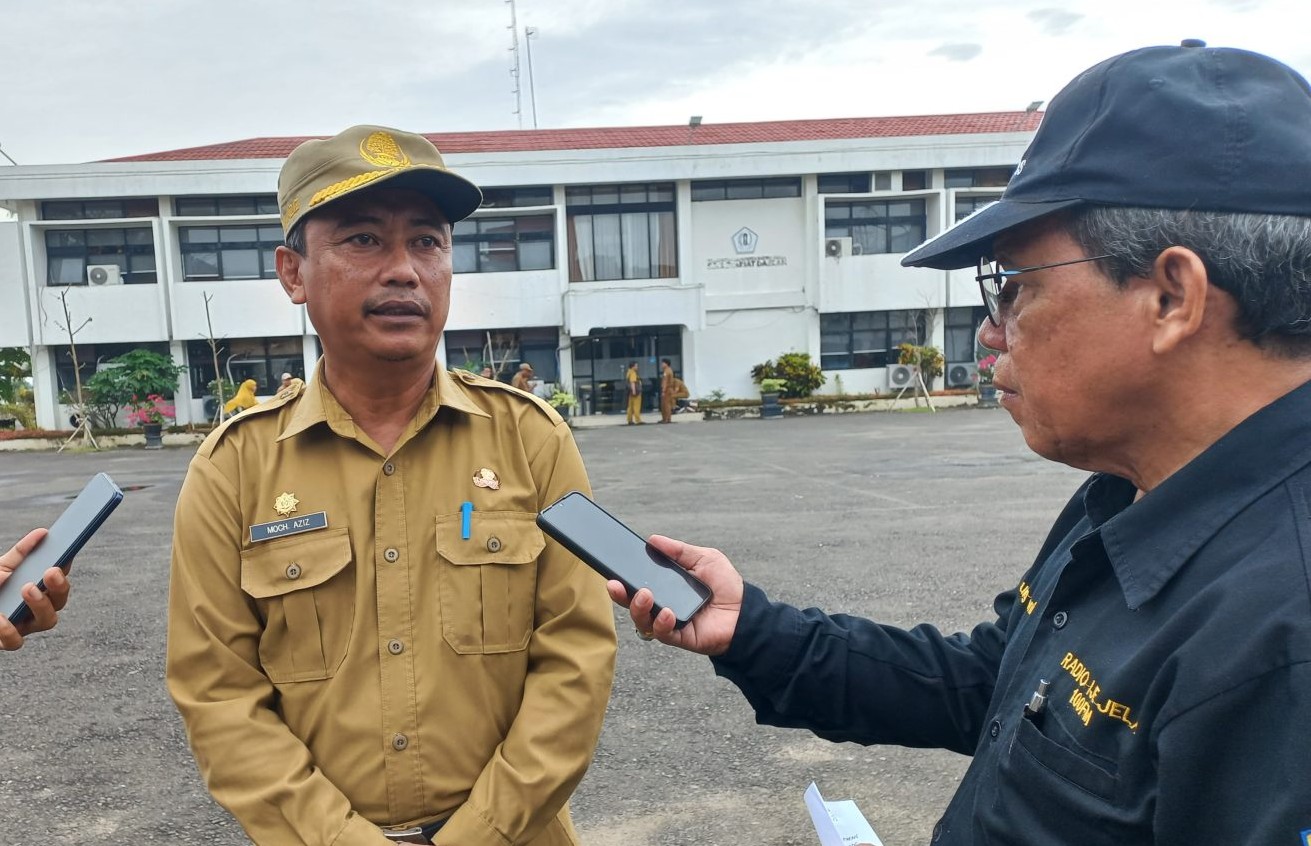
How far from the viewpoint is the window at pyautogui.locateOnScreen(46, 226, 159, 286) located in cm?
2605

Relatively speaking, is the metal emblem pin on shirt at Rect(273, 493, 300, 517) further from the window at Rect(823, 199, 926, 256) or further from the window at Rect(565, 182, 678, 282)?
the window at Rect(823, 199, 926, 256)

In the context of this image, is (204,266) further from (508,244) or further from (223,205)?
(508,244)

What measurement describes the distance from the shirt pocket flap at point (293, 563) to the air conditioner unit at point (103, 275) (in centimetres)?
2793

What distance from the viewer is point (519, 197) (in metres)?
26.9

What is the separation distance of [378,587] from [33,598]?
722mm

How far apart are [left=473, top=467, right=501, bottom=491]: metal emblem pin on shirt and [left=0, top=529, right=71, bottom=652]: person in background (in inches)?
34.1

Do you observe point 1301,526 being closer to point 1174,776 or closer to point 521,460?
point 1174,776

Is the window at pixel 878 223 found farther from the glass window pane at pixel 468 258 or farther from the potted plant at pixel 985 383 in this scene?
the glass window pane at pixel 468 258

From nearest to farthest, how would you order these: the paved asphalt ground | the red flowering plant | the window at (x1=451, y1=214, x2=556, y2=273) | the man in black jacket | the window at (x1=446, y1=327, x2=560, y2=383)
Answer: the man in black jacket
the paved asphalt ground
the red flowering plant
the window at (x1=446, y1=327, x2=560, y2=383)
the window at (x1=451, y1=214, x2=556, y2=273)

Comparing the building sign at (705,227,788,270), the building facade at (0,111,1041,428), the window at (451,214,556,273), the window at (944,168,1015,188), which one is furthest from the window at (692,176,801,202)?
the window at (944,168,1015,188)

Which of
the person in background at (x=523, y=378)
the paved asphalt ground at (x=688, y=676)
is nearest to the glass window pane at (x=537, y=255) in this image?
the person in background at (x=523, y=378)

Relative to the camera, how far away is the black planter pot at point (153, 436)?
70.9ft

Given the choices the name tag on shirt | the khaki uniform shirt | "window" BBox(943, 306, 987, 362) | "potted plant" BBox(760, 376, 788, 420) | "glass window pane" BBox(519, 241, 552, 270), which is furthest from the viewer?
"window" BBox(943, 306, 987, 362)

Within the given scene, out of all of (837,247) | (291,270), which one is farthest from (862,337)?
(291,270)
